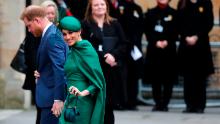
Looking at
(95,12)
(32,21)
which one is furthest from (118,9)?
(32,21)

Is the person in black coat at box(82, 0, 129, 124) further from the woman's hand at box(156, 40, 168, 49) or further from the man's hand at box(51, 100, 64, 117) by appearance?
the woman's hand at box(156, 40, 168, 49)

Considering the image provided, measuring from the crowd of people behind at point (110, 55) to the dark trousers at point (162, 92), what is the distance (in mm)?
16

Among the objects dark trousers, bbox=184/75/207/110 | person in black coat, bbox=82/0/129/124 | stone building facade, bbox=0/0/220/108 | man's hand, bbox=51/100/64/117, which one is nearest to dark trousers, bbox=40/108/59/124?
man's hand, bbox=51/100/64/117

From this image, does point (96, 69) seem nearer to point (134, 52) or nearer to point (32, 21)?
point (32, 21)

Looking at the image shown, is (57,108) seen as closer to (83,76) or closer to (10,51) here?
(83,76)

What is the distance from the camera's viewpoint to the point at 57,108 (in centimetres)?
770

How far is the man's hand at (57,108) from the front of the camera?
770 cm

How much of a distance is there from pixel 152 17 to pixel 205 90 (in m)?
1.40

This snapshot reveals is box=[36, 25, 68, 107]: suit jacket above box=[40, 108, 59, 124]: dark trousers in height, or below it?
above

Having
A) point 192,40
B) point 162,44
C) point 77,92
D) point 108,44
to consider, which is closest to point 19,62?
point 162,44

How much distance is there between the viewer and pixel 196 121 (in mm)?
12281

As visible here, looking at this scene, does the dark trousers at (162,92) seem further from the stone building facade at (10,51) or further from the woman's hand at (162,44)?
the stone building facade at (10,51)

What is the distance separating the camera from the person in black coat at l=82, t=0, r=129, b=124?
30.5 ft

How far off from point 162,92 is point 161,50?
2.33ft
